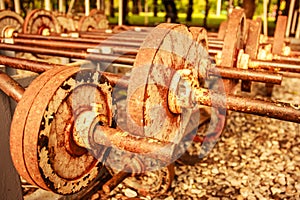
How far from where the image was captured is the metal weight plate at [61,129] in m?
1.41

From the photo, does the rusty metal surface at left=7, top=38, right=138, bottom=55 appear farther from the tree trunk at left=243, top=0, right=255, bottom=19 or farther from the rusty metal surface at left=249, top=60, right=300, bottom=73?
the tree trunk at left=243, top=0, right=255, bottom=19

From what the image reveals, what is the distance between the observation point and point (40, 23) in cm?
574

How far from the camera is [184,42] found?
211 cm

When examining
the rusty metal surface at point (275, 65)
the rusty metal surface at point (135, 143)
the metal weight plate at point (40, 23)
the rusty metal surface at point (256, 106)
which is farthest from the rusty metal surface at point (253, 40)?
the metal weight plate at point (40, 23)

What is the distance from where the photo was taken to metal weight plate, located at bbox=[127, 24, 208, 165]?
1.68m

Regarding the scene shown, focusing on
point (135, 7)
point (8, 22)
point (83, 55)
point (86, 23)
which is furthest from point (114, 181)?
point (135, 7)

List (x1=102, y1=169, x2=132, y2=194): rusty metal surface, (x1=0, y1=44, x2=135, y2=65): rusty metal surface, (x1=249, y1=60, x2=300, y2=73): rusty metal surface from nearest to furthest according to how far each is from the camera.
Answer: (x1=249, y1=60, x2=300, y2=73): rusty metal surface < (x1=102, y1=169, x2=132, y2=194): rusty metal surface < (x1=0, y1=44, x2=135, y2=65): rusty metal surface

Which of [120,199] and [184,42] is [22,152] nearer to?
[184,42]

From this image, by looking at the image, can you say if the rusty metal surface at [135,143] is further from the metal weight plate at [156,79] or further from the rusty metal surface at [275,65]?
the rusty metal surface at [275,65]

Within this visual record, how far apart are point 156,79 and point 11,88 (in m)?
0.92

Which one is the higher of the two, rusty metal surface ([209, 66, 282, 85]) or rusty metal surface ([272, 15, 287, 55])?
rusty metal surface ([272, 15, 287, 55])

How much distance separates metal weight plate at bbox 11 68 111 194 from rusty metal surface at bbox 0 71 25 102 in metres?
0.41

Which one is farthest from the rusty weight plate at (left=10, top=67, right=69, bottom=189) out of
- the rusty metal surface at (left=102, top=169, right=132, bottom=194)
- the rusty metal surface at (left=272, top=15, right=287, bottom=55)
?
the rusty metal surface at (left=272, top=15, right=287, bottom=55)

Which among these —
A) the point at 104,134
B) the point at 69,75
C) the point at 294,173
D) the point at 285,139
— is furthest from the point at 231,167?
the point at 69,75
